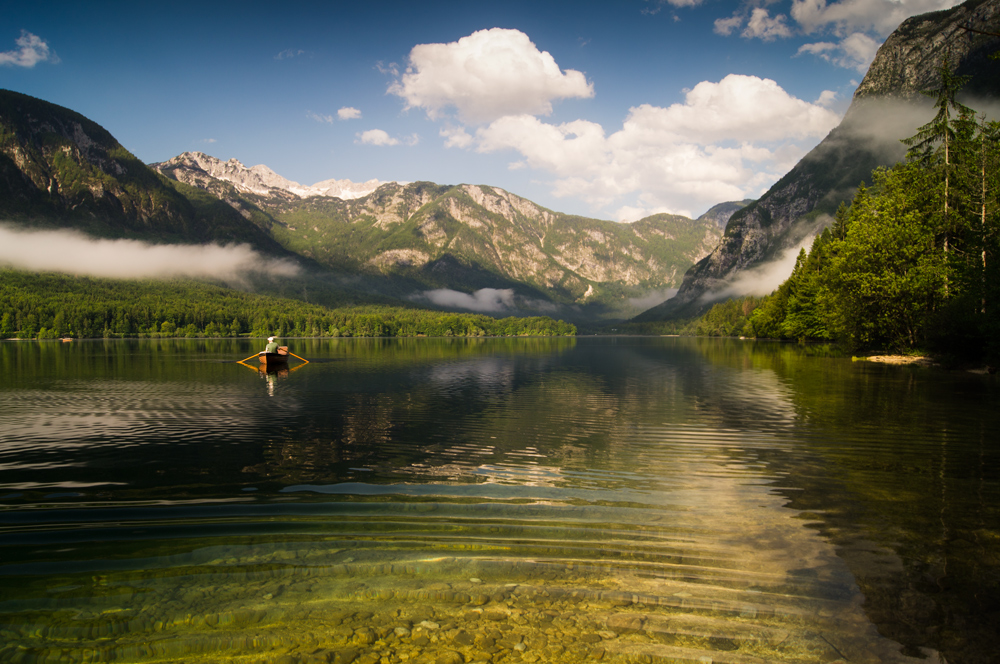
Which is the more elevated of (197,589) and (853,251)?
(853,251)

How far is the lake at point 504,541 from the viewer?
7.64 m

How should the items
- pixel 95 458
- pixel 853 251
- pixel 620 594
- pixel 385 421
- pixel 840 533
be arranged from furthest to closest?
pixel 853 251
pixel 385 421
pixel 95 458
pixel 840 533
pixel 620 594

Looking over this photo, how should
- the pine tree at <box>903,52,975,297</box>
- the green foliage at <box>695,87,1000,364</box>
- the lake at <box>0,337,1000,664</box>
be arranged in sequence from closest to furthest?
the lake at <box>0,337,1000,664</box> → the green foliage at <box>695,87,1000,364</box> → the pine tree at <box>903,52,975,297</box>

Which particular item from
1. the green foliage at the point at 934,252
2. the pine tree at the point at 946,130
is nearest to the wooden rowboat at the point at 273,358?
the green foliage at the point at 934,252

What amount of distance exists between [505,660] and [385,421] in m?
22.2

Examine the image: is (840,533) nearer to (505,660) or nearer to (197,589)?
(505,660)

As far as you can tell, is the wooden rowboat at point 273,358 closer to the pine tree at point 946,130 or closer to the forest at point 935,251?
the forest at point 935,251

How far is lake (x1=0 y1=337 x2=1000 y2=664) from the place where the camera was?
7641 millimetres

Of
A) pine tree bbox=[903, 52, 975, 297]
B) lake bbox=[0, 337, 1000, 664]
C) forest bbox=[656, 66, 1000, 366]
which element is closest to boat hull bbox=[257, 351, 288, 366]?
lake bbox=[0, 337, 1000, 664]

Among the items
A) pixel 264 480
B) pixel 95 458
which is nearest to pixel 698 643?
pixel 264 480

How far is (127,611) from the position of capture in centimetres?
845

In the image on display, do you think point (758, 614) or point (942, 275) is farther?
point (942, 275)

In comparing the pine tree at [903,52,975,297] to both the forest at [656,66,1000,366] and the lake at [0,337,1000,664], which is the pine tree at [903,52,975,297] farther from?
the lake at [0,337,1000,664]

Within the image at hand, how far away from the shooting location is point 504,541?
11273 mm
